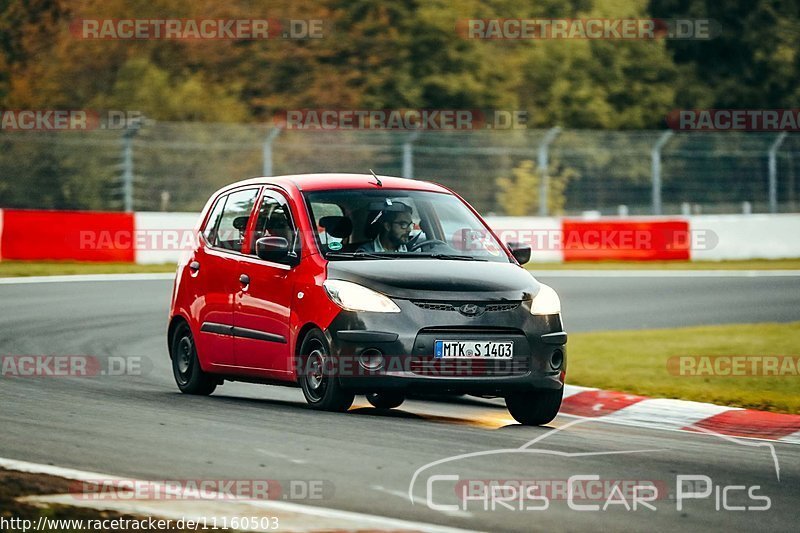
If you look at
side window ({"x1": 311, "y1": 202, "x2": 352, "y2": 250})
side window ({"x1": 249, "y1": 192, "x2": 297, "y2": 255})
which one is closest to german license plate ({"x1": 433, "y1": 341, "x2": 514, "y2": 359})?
side window ({"x1": 311, "y1": 202, "x2": 352, "y2": 250})

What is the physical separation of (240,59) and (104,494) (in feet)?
135

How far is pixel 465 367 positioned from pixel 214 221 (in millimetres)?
2881

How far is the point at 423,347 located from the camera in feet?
30.9

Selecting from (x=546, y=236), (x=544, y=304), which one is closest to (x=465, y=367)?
(x=544, y=304)

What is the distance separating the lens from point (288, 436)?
8.73 metres

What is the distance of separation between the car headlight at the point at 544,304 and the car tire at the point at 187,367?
273 centimetres

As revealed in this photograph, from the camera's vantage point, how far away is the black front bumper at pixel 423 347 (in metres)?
9.41

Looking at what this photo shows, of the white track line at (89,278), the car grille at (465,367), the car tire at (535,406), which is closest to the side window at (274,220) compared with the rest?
the car grille at (465,367)

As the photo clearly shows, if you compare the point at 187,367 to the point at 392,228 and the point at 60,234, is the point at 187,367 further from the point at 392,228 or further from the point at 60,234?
the point at 60,234

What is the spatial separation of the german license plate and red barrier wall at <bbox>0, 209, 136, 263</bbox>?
625 inches

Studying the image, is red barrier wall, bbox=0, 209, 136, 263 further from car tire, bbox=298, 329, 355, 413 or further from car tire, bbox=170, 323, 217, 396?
car tire, bbox=298, 329, 355, 413

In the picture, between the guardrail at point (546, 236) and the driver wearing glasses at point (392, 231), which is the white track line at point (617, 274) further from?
the driver wearing glasses at point (392, 231)

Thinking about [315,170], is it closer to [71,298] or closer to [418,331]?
[71,298]

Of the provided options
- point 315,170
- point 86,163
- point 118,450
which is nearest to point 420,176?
point 315,170
